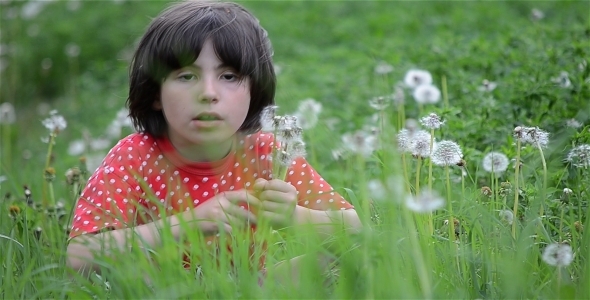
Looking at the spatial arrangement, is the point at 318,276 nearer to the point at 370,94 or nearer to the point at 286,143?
the point at 286,143

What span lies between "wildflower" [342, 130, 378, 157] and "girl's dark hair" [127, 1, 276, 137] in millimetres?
378

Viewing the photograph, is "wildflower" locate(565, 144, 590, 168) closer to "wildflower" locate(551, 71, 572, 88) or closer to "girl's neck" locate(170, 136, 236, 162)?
"wildflower" locate(551, 71, 572, 88)

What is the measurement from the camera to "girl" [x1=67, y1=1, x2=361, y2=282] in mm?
2287

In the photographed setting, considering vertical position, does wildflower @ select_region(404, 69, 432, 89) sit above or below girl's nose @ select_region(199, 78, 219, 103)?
above

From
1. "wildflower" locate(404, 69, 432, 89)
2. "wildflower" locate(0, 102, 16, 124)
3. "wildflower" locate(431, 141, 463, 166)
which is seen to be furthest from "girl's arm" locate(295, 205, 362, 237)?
"wildflower" locate(0, 102, 16, 124)

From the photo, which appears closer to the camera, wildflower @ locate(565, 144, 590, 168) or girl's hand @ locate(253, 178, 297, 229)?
A: girl's hand @ locate(253, 178, 297, 229)

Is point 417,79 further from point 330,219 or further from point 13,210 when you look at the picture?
point 13,210

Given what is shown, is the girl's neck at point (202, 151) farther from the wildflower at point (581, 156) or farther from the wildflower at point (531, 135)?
the wildflower at point (581, 156)

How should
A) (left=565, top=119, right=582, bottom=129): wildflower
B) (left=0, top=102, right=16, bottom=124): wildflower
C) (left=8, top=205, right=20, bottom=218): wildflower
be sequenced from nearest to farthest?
(left=8, top=205, right=20, bottom=218): wildflower → (left=565, top=119, right=582, bottom=129): wildflower → (left=0, top=102, right=16, bottom=124): wildflower

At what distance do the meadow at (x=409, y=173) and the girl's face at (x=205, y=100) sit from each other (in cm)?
39

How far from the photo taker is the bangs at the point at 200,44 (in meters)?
2.54

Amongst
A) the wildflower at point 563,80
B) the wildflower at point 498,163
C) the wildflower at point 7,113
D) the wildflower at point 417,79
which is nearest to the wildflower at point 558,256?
the wildflower at point 498,163

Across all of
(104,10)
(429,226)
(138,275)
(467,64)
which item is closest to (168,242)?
(138,275)

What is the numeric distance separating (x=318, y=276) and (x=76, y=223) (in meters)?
0.88
